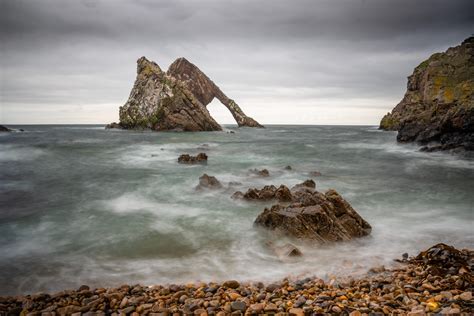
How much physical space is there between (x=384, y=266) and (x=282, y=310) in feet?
9.92

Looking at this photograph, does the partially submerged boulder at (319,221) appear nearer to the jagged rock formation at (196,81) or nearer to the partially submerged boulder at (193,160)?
the partially submerged boulder at (193,160)

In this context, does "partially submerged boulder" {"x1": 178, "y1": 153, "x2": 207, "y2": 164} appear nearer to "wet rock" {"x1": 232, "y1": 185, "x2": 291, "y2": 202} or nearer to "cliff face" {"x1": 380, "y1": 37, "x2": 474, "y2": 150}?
"wet rock" {"x1": 232, "y1": 185, "x2": 291, "y2": 202}

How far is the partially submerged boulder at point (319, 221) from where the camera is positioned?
7.25 metres

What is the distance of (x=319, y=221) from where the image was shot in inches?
290

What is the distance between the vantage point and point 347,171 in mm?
18219

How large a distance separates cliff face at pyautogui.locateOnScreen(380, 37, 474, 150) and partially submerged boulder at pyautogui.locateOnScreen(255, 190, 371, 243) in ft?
72.0

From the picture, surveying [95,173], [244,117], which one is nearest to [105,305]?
[95,173]

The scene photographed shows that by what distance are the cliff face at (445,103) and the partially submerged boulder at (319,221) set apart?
72.0ft

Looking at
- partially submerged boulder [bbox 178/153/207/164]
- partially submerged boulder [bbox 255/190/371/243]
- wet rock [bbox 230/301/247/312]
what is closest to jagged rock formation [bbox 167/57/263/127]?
partially submerged boulder [bbox 178/153/207/164]

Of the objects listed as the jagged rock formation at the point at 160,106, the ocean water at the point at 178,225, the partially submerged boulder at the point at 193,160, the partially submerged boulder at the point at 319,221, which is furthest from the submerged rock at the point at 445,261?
the jagged rock formation at the point at 160,106

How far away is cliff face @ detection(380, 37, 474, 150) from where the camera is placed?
25.6 m

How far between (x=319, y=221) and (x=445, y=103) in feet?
105

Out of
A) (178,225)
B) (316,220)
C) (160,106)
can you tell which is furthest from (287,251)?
(160,106)

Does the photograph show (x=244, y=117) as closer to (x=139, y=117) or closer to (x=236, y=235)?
(x=139, y=117)
